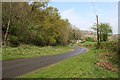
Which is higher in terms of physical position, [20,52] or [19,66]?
[20,52]

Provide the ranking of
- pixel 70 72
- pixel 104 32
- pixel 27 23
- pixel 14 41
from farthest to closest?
pixel 104 32 → pixel 27 23 → pixel 14 41 → pixel 70 72

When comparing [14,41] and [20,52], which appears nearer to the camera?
[20,52]

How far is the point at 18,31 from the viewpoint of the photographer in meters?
48.6

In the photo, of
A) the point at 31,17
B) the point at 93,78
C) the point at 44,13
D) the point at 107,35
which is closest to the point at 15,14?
the point at 31,17

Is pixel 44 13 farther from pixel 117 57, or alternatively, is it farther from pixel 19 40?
pixel 117 57

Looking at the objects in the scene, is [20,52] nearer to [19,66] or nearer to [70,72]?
[19,66]

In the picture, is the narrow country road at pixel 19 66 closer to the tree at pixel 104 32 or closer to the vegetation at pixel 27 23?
the vegetation at pixel 27 23

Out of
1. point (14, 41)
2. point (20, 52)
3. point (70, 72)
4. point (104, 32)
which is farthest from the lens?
point (104, 32)

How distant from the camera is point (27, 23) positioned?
49781 mm

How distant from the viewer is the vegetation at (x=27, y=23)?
4144cm

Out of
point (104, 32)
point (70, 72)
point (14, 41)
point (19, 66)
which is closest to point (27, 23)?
point (14, 41)

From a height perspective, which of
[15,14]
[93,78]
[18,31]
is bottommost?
[93,78]

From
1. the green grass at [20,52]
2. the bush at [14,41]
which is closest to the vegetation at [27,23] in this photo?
the bush at [14,41]

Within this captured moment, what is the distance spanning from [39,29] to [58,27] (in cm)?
1553
